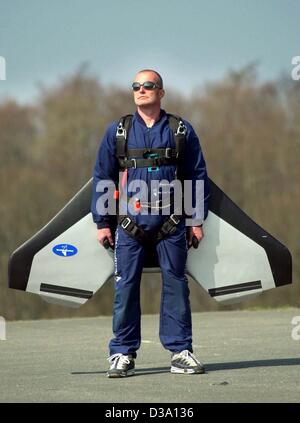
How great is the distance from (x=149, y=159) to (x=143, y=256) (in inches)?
28.5

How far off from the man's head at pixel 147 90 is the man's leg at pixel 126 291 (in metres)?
0.95

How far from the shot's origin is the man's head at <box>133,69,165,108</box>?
28.1 feet

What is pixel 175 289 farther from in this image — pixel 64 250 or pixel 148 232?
pixel 64 250

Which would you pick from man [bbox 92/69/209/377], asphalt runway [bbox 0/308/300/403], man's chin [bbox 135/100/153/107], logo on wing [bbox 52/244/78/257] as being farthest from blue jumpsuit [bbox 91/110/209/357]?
logo on wing [bbox 52/244/78/257]

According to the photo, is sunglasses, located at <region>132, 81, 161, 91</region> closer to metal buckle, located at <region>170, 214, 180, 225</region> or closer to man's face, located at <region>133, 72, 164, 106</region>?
man's face, located at <region>133, 72, 164, 106</region>

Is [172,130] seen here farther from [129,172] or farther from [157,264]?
[157,264]

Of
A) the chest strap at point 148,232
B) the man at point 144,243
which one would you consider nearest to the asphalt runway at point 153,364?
the man at point 144,243

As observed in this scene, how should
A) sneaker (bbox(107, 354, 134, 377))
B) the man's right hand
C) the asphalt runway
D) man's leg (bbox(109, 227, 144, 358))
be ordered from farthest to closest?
the man's right hand < man's leg (bbox(109, 227, 144, 358)) < sneaker (bbox(107, 354, 134, 377)) < the asphalt runway

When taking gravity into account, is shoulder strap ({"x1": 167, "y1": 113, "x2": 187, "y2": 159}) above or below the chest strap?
above

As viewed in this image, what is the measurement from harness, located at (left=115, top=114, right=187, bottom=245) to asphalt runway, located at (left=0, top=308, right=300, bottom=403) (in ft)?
3.40

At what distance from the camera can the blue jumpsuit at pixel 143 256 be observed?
8578 millimetres

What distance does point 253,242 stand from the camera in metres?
9.42
